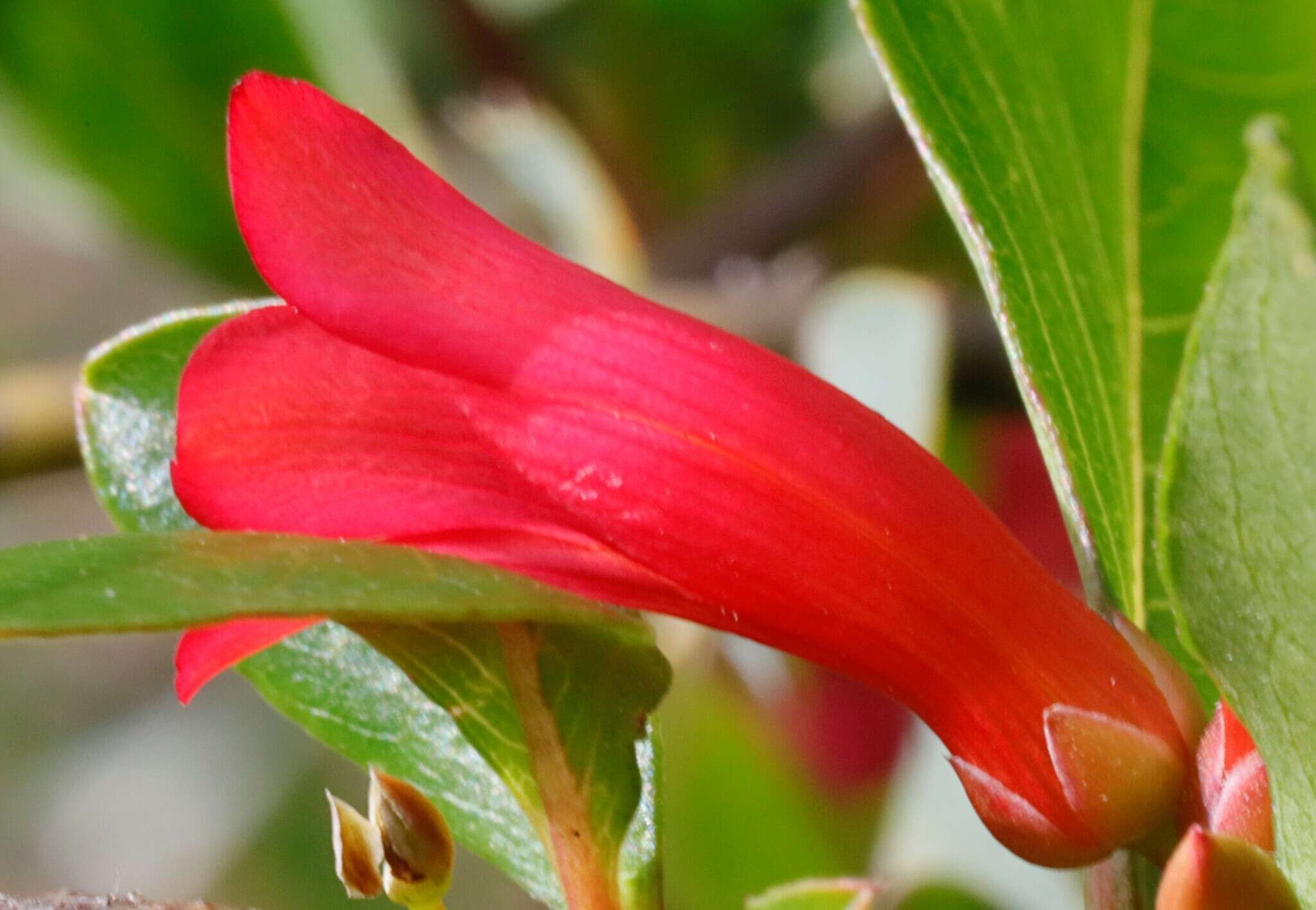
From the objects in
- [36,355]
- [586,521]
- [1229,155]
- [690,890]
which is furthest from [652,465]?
[36,355]

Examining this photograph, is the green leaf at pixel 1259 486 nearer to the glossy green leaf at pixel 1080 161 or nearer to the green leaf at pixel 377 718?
the glossy green leaf at pixel 1080 161

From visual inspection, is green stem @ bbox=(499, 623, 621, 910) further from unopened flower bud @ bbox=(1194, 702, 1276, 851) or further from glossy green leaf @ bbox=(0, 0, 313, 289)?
glossy green leaf @ bbox=(0, 0, 313, 289)

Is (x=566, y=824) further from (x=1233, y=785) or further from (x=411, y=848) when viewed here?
(x=1233, y=785)

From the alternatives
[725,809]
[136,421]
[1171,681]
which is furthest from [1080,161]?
[725,809]

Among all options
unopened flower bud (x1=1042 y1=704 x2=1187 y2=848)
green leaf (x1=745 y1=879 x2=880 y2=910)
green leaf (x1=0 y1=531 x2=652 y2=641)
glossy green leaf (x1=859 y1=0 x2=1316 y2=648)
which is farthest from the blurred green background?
green leaf (x1=0 y1=531 x2=652 y2=641)

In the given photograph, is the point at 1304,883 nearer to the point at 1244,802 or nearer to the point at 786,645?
the point at 1244,802

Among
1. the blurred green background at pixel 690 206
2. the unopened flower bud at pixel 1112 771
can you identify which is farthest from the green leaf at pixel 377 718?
the blurred green background at pixel 690 206
